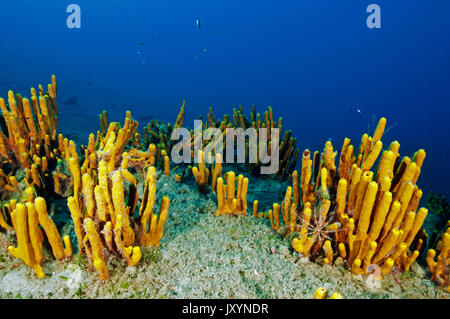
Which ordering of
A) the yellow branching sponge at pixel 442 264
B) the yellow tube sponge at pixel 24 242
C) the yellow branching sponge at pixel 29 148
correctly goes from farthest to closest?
1. the yellow branching sponge at pixel 29 148
2. the yellow branching sponge at pixel 442 264
3. the yellow tube sponge at pixel 24 242

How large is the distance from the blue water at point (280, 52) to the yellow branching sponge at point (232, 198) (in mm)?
38705

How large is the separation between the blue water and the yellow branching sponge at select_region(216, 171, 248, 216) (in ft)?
127

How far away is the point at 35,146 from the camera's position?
12.0 feet

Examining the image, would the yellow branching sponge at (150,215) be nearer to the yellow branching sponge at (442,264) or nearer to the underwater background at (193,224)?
the underwater background at (193,224)

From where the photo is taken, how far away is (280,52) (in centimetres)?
12769

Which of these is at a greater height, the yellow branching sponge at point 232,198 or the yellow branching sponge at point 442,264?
the yellow branching sponge at point 232,198

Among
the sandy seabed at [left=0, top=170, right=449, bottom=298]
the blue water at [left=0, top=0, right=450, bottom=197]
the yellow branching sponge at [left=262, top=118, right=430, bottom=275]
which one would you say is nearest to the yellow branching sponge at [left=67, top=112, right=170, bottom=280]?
the sandy seabed at [left=0, top=170, right=449, bottom=298]

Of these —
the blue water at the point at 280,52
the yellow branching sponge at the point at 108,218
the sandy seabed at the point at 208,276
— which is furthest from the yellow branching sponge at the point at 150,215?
the blue water at the point at 280,52

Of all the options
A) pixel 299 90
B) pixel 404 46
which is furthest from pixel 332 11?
pixel 299 90

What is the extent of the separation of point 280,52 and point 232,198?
140 m

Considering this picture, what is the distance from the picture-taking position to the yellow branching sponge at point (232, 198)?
2.91 metres

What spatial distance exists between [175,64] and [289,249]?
11953cm

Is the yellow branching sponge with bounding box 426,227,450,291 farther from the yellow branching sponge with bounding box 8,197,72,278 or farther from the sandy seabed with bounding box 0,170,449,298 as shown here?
the yellow branching sponge with bounding box 8,197,72,278

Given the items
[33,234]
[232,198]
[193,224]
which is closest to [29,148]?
[33,234]
